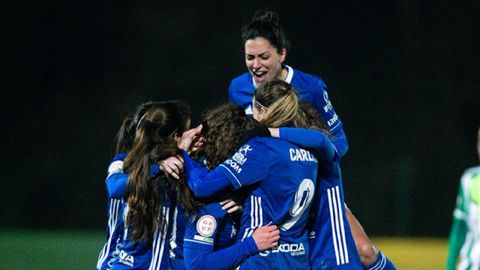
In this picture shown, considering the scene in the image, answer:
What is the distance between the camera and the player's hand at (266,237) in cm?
425

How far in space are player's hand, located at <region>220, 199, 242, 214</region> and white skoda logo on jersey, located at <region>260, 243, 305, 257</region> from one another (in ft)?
0.79

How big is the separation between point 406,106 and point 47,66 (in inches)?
192

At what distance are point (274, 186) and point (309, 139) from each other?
302 millimetres

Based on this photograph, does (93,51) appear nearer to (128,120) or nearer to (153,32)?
(153,32)

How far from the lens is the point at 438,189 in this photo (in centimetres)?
1229

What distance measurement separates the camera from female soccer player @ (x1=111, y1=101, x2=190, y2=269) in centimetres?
441

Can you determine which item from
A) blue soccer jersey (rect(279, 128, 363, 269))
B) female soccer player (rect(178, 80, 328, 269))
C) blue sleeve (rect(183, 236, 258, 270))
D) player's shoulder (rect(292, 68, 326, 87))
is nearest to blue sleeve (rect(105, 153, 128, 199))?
female soccer player (rect(178, 80, 328, 269))

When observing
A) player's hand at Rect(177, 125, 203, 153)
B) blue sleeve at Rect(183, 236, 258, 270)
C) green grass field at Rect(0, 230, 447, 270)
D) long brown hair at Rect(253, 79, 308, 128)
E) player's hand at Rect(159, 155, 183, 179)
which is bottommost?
green grass field at Rect(0, 230, 447, 270)

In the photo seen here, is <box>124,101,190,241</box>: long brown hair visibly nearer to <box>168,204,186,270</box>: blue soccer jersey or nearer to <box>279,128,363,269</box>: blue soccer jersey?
<box>168,204,186,270</box>: blue soccer jersey

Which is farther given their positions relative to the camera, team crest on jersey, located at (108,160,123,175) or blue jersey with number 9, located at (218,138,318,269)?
team crest on jersey, located at (108,160,123,175)

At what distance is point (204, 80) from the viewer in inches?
524

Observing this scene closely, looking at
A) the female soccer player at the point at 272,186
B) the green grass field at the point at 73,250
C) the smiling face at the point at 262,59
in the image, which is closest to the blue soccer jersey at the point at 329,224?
the female soccer player at the point at 272,186

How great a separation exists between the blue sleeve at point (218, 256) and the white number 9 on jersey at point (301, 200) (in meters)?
0.17

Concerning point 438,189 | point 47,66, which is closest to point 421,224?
point 438,189
